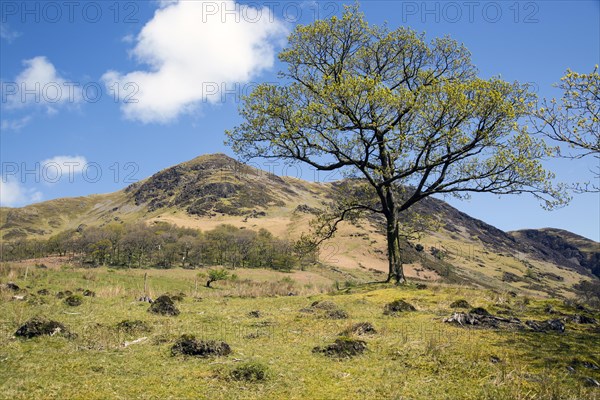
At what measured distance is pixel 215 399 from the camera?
641 cm

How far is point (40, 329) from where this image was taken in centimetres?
1004

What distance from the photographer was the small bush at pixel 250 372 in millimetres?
7305

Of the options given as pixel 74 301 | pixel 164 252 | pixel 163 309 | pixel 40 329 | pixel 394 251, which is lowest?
pixel 163 309

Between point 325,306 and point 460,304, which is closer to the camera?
point 460,304

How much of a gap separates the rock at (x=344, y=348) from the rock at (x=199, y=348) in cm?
212

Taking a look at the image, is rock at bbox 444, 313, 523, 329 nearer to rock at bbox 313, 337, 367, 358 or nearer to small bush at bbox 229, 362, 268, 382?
rock at bbox 313, 337, 367, 358

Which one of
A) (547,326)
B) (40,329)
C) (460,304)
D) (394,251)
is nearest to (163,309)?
(40,329)

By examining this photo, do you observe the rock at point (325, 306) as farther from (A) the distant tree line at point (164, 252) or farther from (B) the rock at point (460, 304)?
(A) the distant tree line at point (164, 252)

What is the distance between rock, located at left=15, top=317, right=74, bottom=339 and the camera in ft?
32.5

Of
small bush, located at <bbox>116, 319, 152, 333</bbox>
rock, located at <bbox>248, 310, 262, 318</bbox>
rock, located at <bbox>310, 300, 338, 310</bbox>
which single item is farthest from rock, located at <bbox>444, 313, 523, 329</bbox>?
small bush, located at <bbox>116, 319, 152, 333</bbox>

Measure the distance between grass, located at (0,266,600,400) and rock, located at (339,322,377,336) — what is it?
1.01 ft

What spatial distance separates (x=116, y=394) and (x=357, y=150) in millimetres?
19209

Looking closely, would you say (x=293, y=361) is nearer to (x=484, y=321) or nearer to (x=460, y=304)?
(x=484, y=321)

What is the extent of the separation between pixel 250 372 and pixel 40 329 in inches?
243
